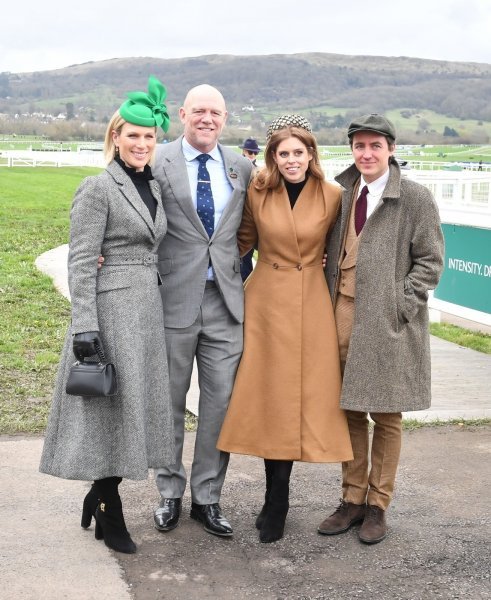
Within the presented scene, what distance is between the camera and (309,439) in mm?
4441

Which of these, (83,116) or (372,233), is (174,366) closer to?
(372,233)

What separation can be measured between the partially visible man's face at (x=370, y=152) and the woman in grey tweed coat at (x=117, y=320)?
87 centimetres

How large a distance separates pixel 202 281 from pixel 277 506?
1.06 metres

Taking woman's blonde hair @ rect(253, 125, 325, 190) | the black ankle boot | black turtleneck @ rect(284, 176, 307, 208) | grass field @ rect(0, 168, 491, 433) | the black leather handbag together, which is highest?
woman's blonde hair @ rect(253, 125, 325, 190)

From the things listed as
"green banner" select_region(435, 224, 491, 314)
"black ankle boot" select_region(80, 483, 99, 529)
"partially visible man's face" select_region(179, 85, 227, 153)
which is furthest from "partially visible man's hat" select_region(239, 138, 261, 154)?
"black ankle boot" select_region(80, 483, 99, 529)

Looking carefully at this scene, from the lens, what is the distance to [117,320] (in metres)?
4.20

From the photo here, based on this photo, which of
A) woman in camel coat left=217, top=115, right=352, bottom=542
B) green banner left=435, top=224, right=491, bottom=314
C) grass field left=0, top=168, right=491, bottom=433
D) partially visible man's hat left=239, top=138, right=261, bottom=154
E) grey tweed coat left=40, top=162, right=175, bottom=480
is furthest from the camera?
partially visible man's hat left=239, top=138, right=261, bottom=154

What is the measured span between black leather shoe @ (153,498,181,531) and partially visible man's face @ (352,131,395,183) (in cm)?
175

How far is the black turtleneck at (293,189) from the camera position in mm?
4508

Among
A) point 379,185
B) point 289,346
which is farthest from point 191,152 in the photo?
point 289,346

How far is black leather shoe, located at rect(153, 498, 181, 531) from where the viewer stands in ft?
14.8

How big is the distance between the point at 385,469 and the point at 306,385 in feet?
1.77

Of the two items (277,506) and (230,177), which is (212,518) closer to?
(277,506)

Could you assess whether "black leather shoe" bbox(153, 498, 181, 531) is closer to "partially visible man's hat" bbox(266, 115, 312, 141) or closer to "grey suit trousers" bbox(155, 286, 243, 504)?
"grey suit trousers" bbox(155, 286, 243, 504)
